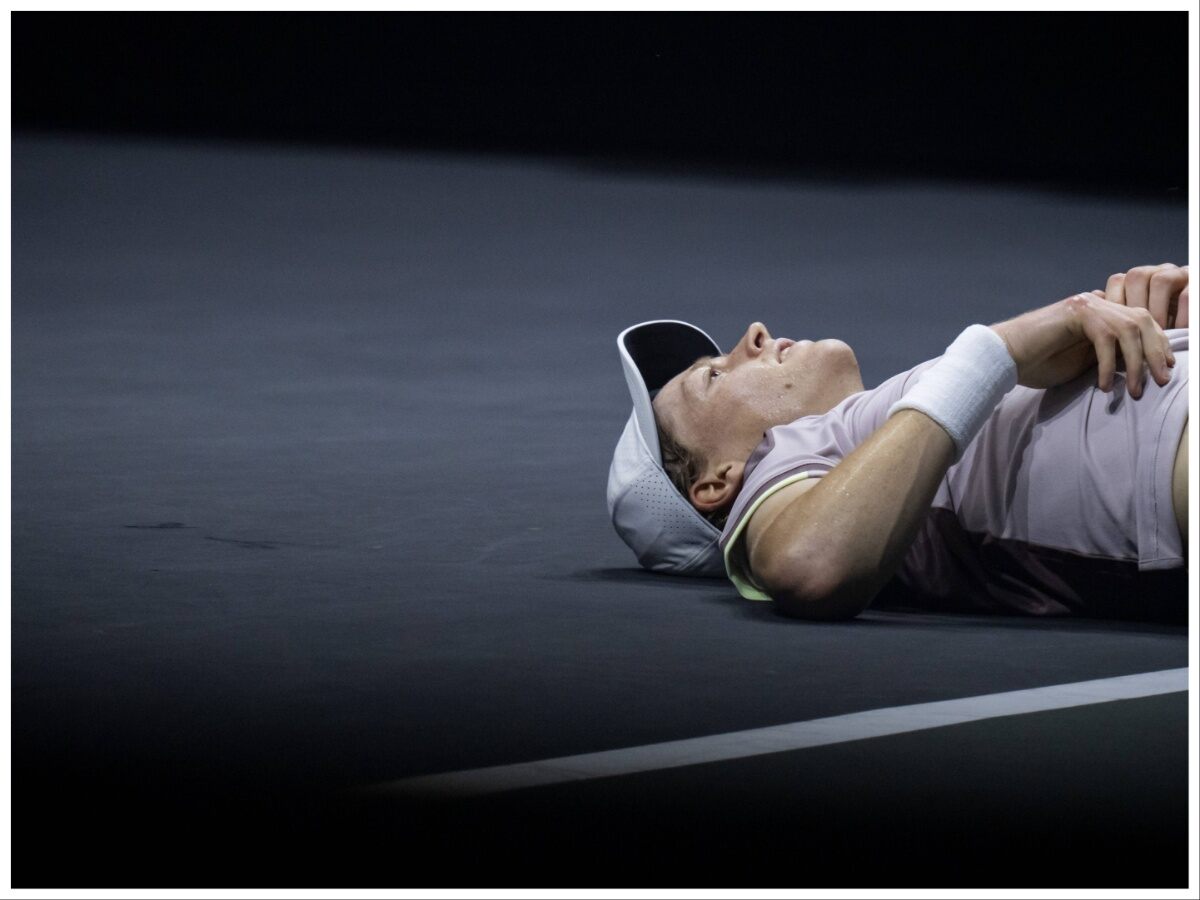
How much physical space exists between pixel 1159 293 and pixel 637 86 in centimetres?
836

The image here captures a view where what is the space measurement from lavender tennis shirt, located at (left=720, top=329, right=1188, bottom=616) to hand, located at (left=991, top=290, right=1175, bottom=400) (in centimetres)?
3

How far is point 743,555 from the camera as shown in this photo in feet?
11.0

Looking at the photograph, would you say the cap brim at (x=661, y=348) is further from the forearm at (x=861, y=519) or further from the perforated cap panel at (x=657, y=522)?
the forearm at (x=861, y=519)

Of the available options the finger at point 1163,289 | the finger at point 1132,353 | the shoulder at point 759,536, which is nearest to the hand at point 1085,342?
the finger at point 1132,353

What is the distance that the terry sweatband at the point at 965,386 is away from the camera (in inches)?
123

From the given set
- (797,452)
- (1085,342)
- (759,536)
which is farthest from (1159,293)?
(759,536)

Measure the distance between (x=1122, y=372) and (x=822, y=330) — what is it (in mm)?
3938

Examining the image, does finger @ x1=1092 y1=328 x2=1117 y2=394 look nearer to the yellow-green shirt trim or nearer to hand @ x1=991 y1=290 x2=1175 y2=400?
hand @ x1=991 y1=290 x2=1175 y2=400

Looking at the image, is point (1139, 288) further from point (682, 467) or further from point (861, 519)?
point (682, 467)

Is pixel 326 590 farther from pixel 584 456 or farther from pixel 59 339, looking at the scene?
pixel 59 339

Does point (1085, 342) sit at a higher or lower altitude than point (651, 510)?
higher

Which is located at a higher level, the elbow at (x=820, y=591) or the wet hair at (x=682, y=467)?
the wet hair at (x=682, y=467)

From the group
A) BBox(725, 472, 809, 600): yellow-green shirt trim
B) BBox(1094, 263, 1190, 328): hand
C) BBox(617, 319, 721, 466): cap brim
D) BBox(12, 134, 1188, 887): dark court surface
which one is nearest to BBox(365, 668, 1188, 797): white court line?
BBox(12, 134, 1188, 887): dark court surface

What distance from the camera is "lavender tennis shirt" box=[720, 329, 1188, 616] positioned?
307 centimetres
